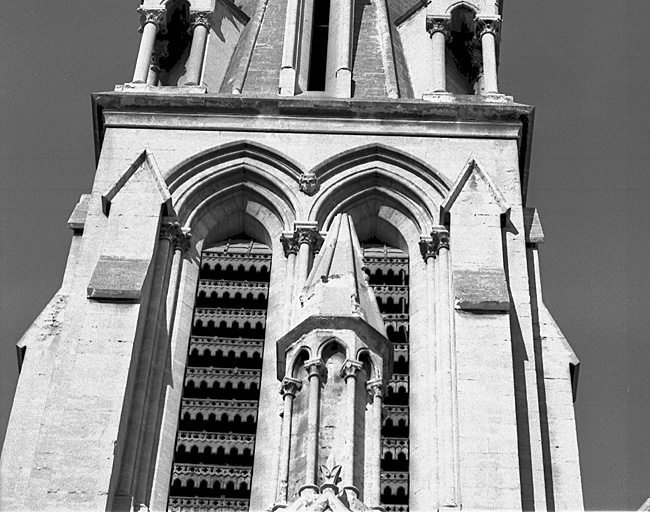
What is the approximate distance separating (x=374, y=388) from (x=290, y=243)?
6119mm

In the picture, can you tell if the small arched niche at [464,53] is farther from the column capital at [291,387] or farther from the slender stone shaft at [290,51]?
the column capital at [291,387]

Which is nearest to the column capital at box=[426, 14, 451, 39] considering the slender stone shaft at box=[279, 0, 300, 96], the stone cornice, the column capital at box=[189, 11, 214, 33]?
the slender stone shaft at box=[279, 0, 300, 96]

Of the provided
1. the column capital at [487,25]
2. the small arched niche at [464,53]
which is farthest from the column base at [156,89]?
the column capital at [487,25]

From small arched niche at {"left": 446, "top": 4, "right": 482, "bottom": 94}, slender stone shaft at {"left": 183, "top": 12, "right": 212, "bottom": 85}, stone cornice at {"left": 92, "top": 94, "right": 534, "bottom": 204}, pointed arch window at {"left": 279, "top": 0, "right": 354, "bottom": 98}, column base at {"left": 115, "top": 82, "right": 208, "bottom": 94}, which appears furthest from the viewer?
small arched niche at {"left": 446, "top": 4, "right": 482, "bottom": 94}

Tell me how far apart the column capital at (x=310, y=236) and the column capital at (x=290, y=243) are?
0.17 ft

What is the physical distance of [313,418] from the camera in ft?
75.2

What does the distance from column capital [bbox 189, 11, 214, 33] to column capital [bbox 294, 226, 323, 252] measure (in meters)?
6.22

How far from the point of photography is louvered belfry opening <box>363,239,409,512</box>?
85.7 ft

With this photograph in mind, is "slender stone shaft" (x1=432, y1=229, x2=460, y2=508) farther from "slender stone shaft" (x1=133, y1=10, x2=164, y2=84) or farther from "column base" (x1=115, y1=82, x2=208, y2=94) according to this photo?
"slender stone shaft" (x1=133, y1=10, x2=164, y2=84)

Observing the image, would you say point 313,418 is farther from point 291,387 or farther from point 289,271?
point 289,271

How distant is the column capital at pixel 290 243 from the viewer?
29.2 metres

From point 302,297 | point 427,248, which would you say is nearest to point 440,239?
point 427,248

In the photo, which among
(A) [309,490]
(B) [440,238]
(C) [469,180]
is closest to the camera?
(A) [309,490]

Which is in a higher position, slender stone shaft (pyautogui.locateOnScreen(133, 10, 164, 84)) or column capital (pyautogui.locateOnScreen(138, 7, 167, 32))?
column capital (pyautogui.locateOnScreen(138, 7, 167, 32))
